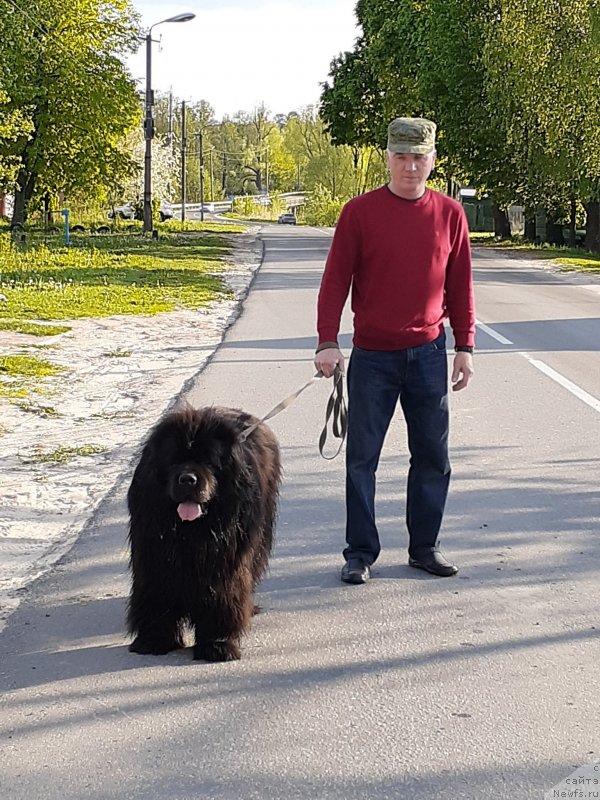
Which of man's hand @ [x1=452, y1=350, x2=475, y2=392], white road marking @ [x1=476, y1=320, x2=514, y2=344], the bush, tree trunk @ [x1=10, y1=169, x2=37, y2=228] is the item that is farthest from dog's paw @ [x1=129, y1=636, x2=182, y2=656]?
the bush

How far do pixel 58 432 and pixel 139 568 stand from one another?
479 centimetres

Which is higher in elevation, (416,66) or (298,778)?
(416,66)

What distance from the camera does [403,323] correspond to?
5457 millimetres

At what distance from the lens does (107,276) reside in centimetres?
2464

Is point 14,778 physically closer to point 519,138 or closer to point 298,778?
point 298,778

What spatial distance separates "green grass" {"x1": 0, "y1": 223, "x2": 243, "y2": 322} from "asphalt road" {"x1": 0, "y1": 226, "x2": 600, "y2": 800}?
33.5 feet

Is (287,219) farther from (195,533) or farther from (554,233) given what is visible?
(195,533)

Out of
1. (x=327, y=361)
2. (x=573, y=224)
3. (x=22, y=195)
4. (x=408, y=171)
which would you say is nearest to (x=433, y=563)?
(x=327, y=361)

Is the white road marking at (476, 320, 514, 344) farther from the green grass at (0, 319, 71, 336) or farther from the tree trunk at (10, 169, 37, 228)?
the tree trunk at (10, 169, 37, 228)

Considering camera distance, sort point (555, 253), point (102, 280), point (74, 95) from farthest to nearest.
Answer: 1. point (74, 95)
2. point (555, 253)
3. point (102, 280)

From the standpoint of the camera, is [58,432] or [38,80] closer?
[58,432]

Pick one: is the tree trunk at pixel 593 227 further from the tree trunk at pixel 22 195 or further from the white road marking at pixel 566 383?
the white road marking at pixel 566 383

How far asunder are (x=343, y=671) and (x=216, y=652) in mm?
518

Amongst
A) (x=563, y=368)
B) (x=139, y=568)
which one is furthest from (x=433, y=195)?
(x=563, y=368)
